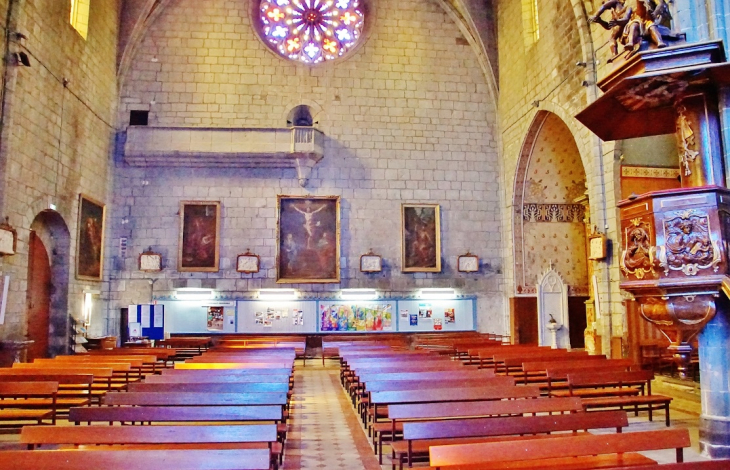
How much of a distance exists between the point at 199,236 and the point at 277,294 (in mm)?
2458

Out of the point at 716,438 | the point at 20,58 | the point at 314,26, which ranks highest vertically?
the point at 314,26

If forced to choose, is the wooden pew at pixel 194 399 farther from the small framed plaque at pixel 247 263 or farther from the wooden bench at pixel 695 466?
the small framed plaque at pixel 247 263

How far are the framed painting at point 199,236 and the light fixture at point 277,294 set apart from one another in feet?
4.35

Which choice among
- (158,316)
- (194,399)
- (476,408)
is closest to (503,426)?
(476,408)

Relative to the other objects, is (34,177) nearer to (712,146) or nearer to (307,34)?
(307,34)

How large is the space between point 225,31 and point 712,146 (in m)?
13.2

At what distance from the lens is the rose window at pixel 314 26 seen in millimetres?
16031

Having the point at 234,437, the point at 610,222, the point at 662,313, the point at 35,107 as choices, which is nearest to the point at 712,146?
the point at 662,313

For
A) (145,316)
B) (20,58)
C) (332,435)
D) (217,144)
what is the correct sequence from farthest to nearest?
(217,144)
(145,316)
(20,58)
(332,435)

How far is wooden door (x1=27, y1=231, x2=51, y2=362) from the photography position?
454 inches

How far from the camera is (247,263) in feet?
48.6

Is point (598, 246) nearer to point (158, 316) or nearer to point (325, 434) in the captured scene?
point (325, 434)

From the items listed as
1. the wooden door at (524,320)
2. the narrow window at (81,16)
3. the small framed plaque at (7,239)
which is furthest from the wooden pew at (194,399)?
the narrow window at (81,16)

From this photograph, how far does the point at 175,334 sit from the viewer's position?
14.7m
